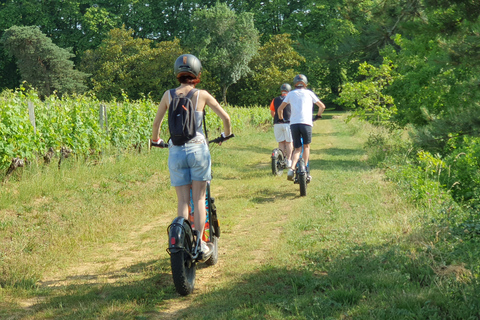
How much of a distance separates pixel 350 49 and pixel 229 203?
432 centimetres

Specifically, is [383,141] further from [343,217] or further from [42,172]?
[42,172]

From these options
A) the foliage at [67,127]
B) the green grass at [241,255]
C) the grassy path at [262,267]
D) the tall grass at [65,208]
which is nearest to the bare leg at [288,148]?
the green grass at [241,255]

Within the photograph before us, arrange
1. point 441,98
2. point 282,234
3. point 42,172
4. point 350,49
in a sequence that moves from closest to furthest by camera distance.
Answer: point 350,49
point 282,234
point 42,172
point 441,98

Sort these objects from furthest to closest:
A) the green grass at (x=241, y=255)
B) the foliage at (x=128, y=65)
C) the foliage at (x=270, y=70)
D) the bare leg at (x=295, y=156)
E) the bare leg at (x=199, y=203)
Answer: the foliage at (x=270, y=70), the foliage at (x=128, y=65), the bare leg at (x=295, y=156), the bare leg at (x=199, y=203), the green grass at (x=241, y=255)

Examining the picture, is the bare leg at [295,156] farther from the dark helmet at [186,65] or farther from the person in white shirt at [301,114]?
the dark helmet at [186,65]

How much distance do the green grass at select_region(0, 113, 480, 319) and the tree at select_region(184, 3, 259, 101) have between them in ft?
139

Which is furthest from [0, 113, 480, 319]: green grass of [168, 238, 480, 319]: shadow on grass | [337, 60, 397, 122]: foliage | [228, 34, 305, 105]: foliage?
[228, 34, 305, 105]: foliage

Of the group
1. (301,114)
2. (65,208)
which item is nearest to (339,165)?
(301,114)

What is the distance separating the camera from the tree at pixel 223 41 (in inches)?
1967

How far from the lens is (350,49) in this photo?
4.38m

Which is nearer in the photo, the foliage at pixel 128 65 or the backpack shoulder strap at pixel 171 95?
the backpack shoulder strap at pixel 171 95

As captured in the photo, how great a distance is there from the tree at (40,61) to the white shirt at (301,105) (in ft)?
139

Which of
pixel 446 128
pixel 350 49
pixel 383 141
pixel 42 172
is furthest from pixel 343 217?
pixel 383 141

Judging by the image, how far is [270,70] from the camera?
50.8 meters
